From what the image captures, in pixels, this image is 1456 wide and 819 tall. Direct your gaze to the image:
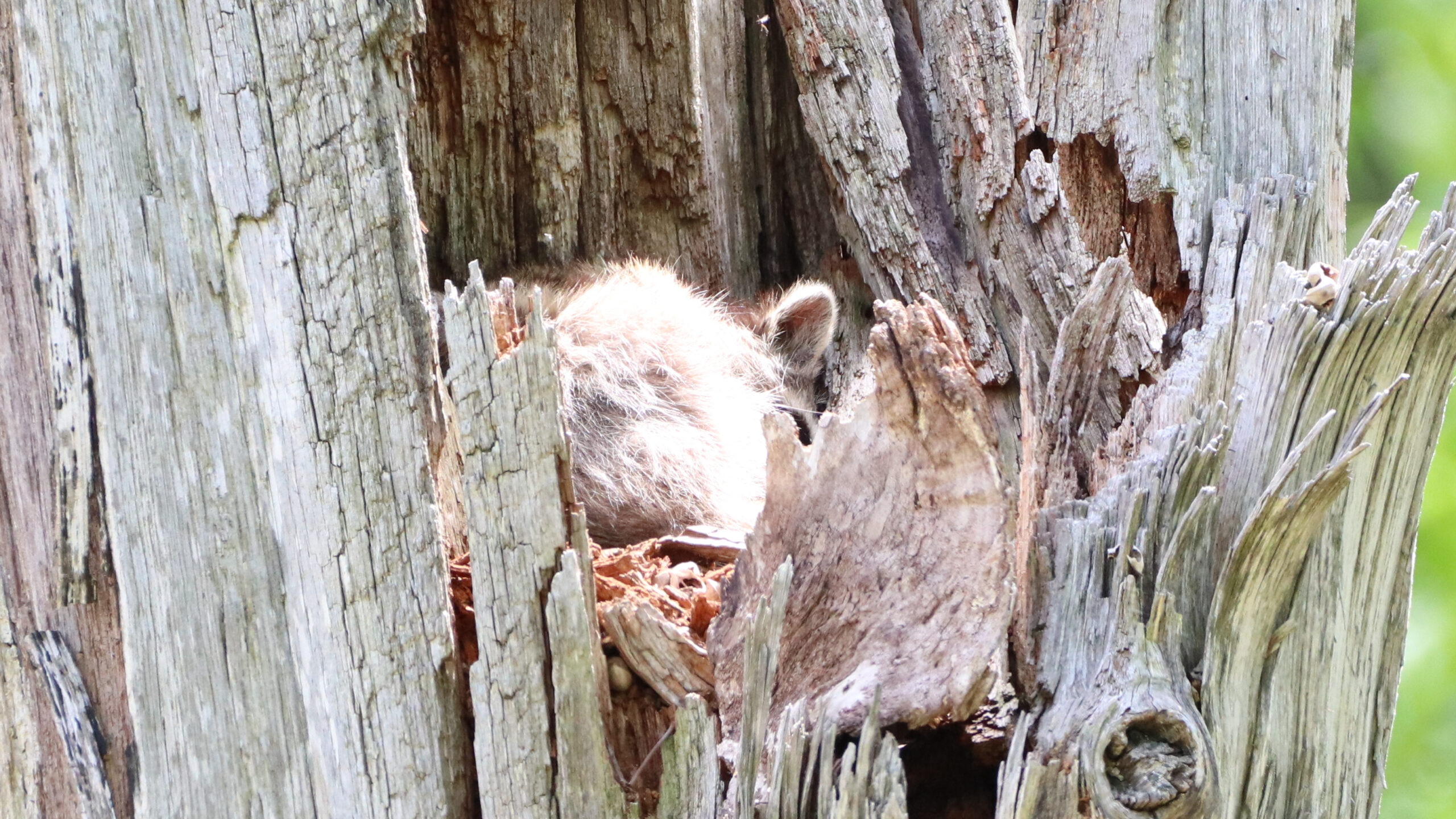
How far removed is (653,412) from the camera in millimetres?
3018

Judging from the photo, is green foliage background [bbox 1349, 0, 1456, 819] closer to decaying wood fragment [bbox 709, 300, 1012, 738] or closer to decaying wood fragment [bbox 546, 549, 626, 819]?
decaying wood fragment [bbox 709, 300, 1012, 738]

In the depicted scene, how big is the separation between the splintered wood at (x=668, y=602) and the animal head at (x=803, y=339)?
836mm

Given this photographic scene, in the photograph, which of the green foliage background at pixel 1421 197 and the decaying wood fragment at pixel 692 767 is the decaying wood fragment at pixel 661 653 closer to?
the decaying wood fragment at pixel 692 767

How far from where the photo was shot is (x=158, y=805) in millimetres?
2002

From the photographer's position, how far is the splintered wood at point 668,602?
2.13 meters

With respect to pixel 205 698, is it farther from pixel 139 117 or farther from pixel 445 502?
pixel 139 117

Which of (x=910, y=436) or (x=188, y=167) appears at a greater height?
(x=188, y=167)

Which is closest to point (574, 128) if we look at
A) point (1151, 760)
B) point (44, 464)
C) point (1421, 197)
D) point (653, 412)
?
point (653, 412)

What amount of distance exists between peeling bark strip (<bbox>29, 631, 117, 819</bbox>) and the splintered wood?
83cm

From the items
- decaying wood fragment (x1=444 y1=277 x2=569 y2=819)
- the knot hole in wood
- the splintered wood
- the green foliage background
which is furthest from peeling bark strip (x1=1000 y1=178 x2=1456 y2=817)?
the green foliage background

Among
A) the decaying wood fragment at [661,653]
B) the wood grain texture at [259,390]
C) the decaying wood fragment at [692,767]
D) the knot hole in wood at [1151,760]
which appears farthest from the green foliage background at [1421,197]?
the wood grain texture at [259,390]

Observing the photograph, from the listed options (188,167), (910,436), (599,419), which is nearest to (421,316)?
(188,167)

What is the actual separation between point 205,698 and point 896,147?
213 centimetres

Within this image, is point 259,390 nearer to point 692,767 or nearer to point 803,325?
point 692,767
